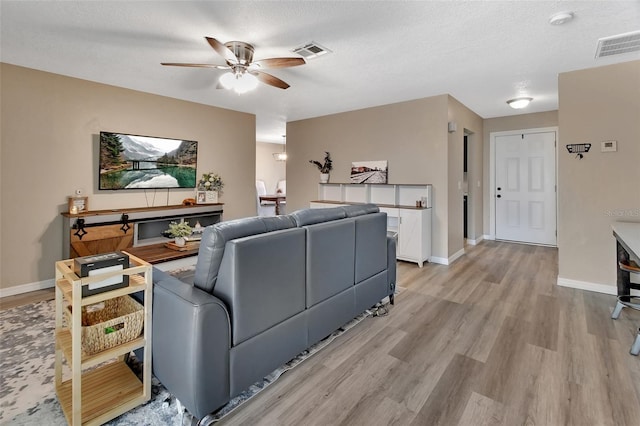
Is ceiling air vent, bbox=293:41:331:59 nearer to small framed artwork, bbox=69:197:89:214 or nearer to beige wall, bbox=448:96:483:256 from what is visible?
beige wall, bbox=448:96:483:256

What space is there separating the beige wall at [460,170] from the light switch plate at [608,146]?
1.68 meters

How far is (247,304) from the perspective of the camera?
163 centimetres

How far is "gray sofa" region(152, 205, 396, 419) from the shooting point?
145 centimetres

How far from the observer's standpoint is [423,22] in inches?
96.1

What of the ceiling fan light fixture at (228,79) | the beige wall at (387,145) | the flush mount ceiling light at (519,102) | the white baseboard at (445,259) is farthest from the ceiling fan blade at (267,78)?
the flush mount ceiling light at (519,102)

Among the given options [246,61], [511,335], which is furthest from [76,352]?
[511,335]

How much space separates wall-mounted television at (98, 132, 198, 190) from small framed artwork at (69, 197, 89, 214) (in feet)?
0.88

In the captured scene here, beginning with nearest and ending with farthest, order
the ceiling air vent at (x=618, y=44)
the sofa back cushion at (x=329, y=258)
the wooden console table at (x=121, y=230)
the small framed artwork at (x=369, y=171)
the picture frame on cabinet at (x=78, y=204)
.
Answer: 1. the sofa back cushion at (x=329, y=258)
2. the ceiling air vent at (x=618, y=44)
3. the wooden console table at (x=121, y=230)
4. the picture frame on cabinet at (x=78, y=204)
5. the small framed artwork at (x=369, y=171)

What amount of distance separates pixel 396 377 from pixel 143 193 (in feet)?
13.8

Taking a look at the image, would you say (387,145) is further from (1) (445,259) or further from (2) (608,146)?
(2) (608,146)

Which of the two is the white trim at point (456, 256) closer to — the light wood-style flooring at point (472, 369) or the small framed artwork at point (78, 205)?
the light wood-style flooring at point (472, 369)

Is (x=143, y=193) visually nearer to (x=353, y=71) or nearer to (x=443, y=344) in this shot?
(x=353, y=71)

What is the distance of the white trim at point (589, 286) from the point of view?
131 inches

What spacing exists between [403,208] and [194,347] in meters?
3.71
